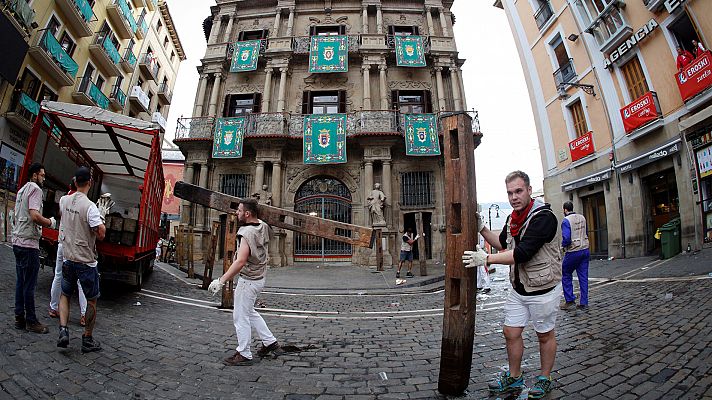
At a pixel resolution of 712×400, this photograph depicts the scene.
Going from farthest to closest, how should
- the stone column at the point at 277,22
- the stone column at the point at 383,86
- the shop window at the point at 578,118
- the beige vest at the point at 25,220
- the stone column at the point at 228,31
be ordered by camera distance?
the stone column at the point at 228,31 < the stone column at the point at 277,22 < the stone column at the point at 383,86 < the shop window at the point at 578,118 < the beige vest at the point at 25,220

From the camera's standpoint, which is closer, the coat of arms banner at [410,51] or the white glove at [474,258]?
the white glove at [474,258]

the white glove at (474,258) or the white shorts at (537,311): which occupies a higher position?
the white glove at (474,258)

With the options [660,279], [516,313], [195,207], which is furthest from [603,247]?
[195,207]

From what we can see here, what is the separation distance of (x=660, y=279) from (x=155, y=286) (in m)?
11.5

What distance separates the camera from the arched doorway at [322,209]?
15.5m

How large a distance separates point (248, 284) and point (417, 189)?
44.6 ft

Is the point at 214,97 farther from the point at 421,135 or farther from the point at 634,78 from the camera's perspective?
the point at 634,78

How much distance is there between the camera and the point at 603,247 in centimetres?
1341

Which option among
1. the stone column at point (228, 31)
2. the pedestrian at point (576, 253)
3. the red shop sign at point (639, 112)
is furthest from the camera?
the stone column at point (228, 31)

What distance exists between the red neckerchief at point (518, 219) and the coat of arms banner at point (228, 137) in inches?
586

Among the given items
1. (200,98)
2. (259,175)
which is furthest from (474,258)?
(200,98)

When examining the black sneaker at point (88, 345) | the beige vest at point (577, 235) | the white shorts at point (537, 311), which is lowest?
the black sneaker at point (88, 345)

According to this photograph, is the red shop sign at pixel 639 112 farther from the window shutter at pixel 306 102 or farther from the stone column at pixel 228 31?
the stone column at pixel 228 31

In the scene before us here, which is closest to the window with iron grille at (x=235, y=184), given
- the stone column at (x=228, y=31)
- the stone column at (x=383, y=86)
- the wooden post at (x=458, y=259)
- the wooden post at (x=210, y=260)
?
the stone column at (x=383, y=86)
